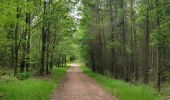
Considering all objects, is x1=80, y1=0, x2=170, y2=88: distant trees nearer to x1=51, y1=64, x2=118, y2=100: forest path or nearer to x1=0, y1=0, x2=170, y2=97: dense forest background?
x1=0, y1=0, x2=170, y2=97: dense forest background

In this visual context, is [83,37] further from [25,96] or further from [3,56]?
[25,96]

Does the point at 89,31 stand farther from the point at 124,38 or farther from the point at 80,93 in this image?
the point at 80,93

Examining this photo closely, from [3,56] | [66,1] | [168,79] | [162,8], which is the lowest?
[168,79]

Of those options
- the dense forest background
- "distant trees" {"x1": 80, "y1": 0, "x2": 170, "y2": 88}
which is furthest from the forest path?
"distant trees" {"x1": 80, "y1": 0, "x2": 170, "y2": 88}

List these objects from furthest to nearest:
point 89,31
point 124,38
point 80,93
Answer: point 89,31 → point 124,38 → point 80,93

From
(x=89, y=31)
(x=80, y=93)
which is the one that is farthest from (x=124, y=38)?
(x=80, y=93)

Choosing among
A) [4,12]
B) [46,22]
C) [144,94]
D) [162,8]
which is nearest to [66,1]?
[46,22]

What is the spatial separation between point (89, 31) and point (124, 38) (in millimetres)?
13164

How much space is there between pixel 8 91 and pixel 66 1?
52.8 ft

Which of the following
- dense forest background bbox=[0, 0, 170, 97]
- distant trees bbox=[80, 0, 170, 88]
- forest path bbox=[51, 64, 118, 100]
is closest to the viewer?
forest path bbox=[51, 64, 118, 100]

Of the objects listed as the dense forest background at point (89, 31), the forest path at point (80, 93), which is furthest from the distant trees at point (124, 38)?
the forest path at point (80, 93)

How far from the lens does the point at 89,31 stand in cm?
4741

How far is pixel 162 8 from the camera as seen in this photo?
20641 millimetres

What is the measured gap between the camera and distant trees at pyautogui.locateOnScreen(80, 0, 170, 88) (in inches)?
1304
